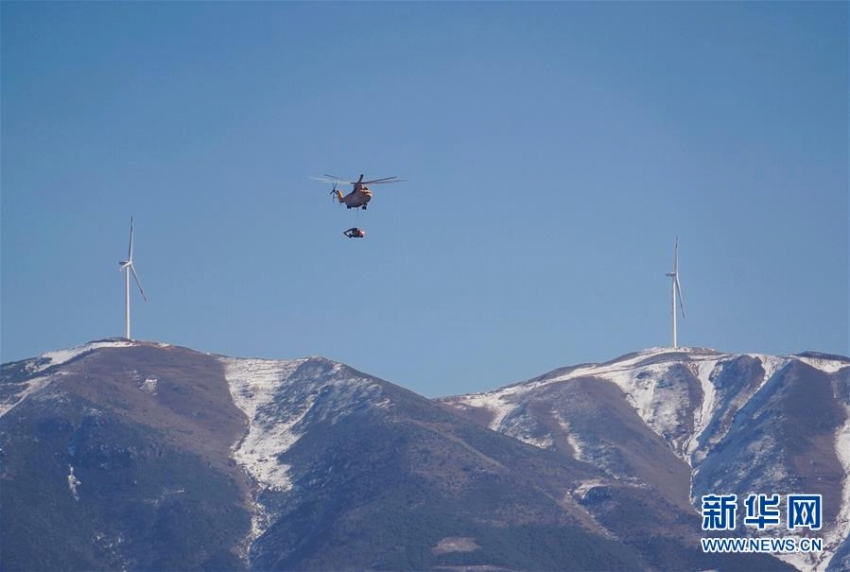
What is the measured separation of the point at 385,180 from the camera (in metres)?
193

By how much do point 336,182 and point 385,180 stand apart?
8.42 m

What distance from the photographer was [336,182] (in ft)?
655
